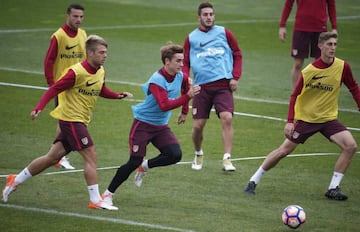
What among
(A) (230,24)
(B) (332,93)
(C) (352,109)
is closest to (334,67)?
(B) (332,93)

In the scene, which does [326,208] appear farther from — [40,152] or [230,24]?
[230,24]

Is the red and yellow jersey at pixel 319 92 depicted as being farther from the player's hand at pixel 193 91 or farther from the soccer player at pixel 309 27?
the soccer player at pixel 309 27

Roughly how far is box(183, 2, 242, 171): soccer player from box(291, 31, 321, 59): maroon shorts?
4077mm

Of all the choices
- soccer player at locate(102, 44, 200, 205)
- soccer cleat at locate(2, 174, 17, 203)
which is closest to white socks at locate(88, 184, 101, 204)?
soccer player at locate(102, 44, 200, 205)

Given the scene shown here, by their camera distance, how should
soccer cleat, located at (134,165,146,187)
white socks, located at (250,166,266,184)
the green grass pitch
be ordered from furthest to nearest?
white socks, located at (250,166,266,184) < soccer cleat, located at (134,165,146,187) < the green grass pitch

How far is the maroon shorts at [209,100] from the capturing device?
15.0 metres

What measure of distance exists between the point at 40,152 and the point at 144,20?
16.5 m

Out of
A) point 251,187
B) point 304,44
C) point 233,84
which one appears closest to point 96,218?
point 251,187

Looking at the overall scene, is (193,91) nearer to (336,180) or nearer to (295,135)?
(295,135)

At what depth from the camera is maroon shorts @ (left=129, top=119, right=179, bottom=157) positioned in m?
12.5

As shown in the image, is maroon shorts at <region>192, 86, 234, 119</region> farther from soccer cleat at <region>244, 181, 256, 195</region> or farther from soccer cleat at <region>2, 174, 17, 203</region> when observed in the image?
soccer cleat at <region>2, 174, 17, 203</region>

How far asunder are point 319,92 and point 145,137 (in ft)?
8.40

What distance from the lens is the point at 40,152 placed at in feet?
50.6

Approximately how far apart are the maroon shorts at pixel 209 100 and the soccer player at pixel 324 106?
78.5 inches
